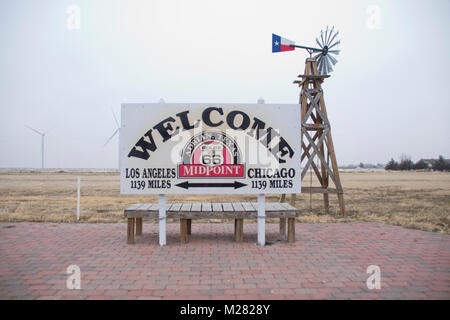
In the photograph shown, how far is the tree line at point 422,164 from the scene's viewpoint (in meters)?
84.5

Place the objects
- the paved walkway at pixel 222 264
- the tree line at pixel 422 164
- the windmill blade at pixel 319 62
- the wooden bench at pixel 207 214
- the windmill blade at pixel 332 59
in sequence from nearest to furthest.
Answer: the paved walkway at pixel 222 264 → the wooden bench at pixel 207 214 → the windmill blade at pixel 332 59 → the windmill blade at pixel 319 62 → the tree line at pixel 422 164

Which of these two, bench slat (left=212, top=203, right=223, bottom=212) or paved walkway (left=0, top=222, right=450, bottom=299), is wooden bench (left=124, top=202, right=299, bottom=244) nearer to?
bench slat (left=212, top=203, right=223, bottom=212)

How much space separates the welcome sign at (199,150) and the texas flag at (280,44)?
3.77 m

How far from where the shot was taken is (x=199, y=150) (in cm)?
648

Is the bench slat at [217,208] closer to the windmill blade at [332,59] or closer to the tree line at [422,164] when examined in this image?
the windmill blade at [332,59]

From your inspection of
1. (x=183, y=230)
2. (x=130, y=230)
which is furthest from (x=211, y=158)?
(x=130, y=230)

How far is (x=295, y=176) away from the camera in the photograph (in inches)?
262

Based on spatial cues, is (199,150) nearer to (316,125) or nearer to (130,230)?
(130,230)

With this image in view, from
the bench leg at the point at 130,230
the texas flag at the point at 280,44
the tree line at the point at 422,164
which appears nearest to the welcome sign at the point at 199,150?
the bench leg at the point at 130,230

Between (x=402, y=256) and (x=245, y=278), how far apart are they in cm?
283
